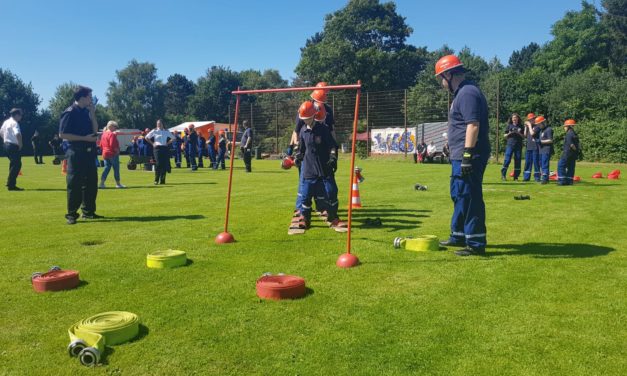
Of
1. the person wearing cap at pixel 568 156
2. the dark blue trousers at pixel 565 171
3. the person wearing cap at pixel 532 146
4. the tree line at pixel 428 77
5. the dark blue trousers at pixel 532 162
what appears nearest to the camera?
the person wearing cap at pixel 568 156

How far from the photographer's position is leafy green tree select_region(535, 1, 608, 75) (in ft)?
221

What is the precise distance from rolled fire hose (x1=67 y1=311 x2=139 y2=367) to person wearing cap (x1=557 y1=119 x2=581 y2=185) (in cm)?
1459

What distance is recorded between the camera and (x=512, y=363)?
10.9 feet

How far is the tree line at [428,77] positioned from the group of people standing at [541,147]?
61.2ft

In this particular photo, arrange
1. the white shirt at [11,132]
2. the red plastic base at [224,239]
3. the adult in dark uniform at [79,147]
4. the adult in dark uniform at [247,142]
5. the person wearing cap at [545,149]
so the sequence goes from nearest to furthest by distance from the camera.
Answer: the red plastic base at [224,239] → the adult in dark uniform at [79,147] → the white shirt at [11,132] → the person wearing cap at [545,149] → the adult in dark uniform at [247,142]

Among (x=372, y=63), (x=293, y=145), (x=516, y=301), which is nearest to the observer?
(x=516, y=301)

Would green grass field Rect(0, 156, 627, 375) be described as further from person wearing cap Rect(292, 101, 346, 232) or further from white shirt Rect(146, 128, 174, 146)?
white shirt Rect(146, 128, 174, 146)

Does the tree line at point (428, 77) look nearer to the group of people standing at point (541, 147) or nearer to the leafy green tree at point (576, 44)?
the leafy green tree at point (576, 44)

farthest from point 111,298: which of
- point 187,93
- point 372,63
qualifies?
point 187,93

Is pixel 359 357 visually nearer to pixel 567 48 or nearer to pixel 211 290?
pixel 211 290

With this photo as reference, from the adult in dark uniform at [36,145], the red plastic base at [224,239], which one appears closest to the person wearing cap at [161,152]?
the red plastic base at [224,239]

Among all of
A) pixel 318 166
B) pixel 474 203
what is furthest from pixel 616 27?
pixel 474 203

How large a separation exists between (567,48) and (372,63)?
28.6 metres

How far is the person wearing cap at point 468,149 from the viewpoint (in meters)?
6.10
